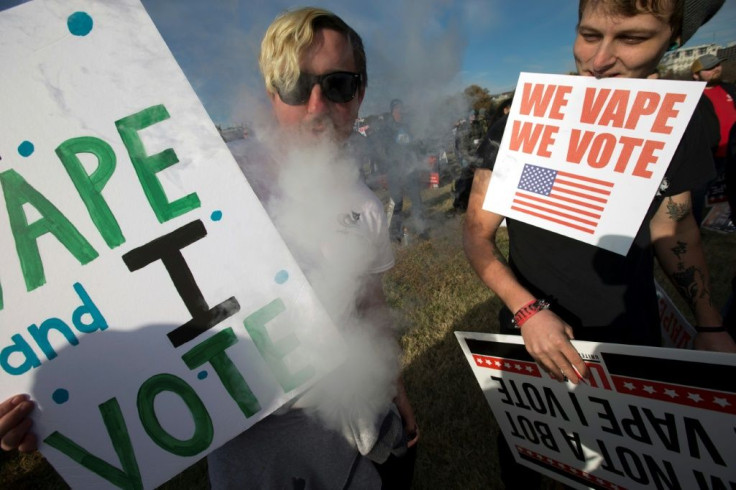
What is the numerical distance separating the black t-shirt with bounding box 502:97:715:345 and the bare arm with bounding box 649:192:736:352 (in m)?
0.10

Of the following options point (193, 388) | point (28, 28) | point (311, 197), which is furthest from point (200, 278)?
point (28, 28)

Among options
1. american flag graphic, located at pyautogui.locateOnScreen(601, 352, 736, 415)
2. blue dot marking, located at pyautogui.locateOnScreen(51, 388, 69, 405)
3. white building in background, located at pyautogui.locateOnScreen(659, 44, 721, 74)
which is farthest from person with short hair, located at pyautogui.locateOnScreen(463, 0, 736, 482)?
white building in background, located at pyautogui.locateOnScreen(659, 44, 721, 74)

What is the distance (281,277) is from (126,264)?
366 mm

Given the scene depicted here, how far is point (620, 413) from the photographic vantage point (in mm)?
1104

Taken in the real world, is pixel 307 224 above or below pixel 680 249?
above

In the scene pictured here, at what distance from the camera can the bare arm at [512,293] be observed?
1116 mm

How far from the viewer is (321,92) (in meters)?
1.21

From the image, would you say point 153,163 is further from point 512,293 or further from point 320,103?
point 512,293

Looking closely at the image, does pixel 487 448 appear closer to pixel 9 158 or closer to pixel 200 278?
pixel 200 278

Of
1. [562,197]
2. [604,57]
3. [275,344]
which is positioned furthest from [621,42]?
[275,344]

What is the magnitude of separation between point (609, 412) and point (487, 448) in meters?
1.52

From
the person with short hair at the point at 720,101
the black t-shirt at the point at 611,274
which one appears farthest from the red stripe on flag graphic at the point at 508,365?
the person with short hair at the point at 720,101

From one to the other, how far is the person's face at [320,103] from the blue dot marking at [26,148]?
69 cm

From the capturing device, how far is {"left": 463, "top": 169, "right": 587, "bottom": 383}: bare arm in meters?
1.12
